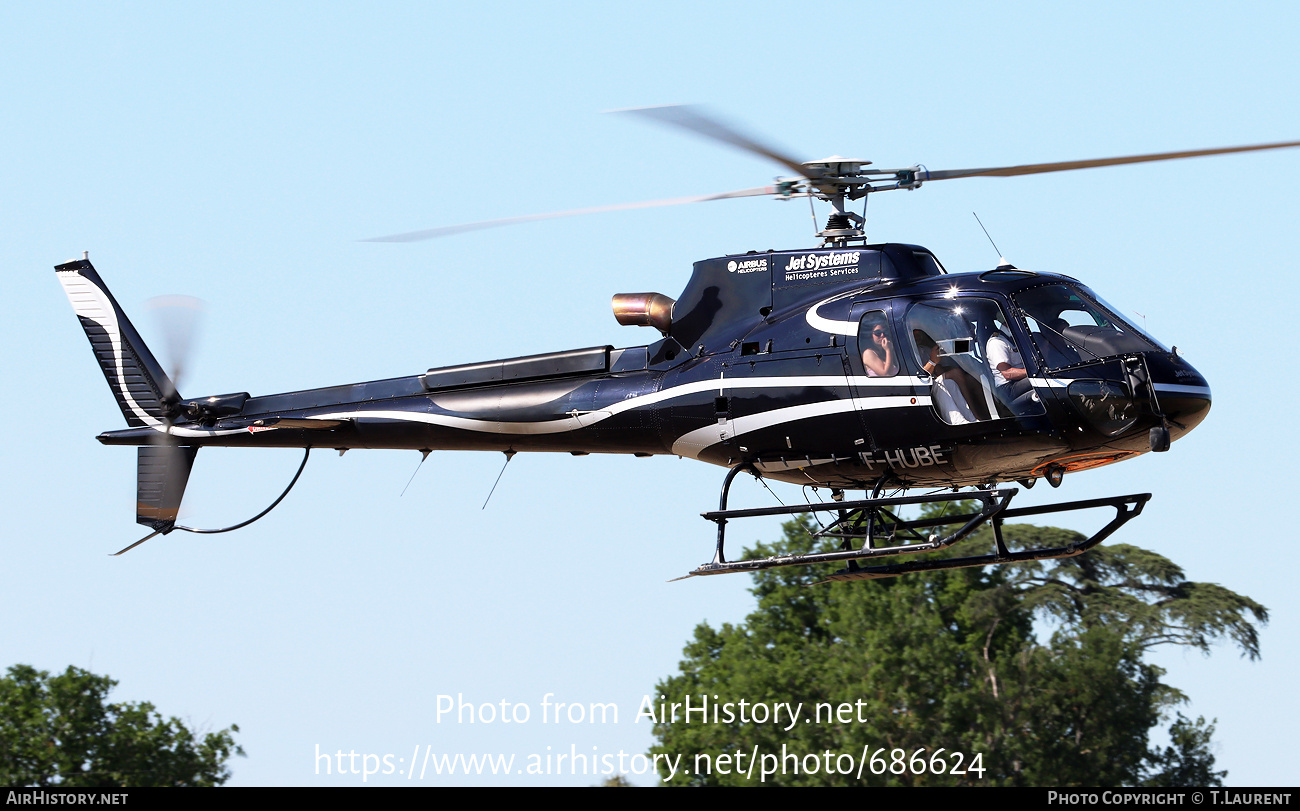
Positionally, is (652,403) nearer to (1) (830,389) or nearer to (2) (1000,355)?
(1) (830,389)

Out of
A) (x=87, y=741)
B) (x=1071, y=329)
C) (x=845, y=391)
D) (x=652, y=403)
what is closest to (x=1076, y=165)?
(x=1071, y=329)

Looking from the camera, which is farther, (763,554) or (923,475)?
(763,554)

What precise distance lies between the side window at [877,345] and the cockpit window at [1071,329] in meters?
1.27

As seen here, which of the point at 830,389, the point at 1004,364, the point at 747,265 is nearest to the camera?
the point at 1004,364

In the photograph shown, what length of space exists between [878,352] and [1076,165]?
2.54m

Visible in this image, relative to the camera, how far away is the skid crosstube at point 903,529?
16.5m

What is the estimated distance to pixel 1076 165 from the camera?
16.6 meters

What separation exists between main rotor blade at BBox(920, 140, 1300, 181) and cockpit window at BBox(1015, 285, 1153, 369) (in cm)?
114

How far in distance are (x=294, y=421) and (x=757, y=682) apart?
31.1m

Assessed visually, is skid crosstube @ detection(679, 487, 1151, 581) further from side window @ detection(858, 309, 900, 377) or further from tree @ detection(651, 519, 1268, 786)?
tree @ detection(651, 519, 1268, 786)

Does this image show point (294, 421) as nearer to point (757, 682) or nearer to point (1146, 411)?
point (1146, 411)
